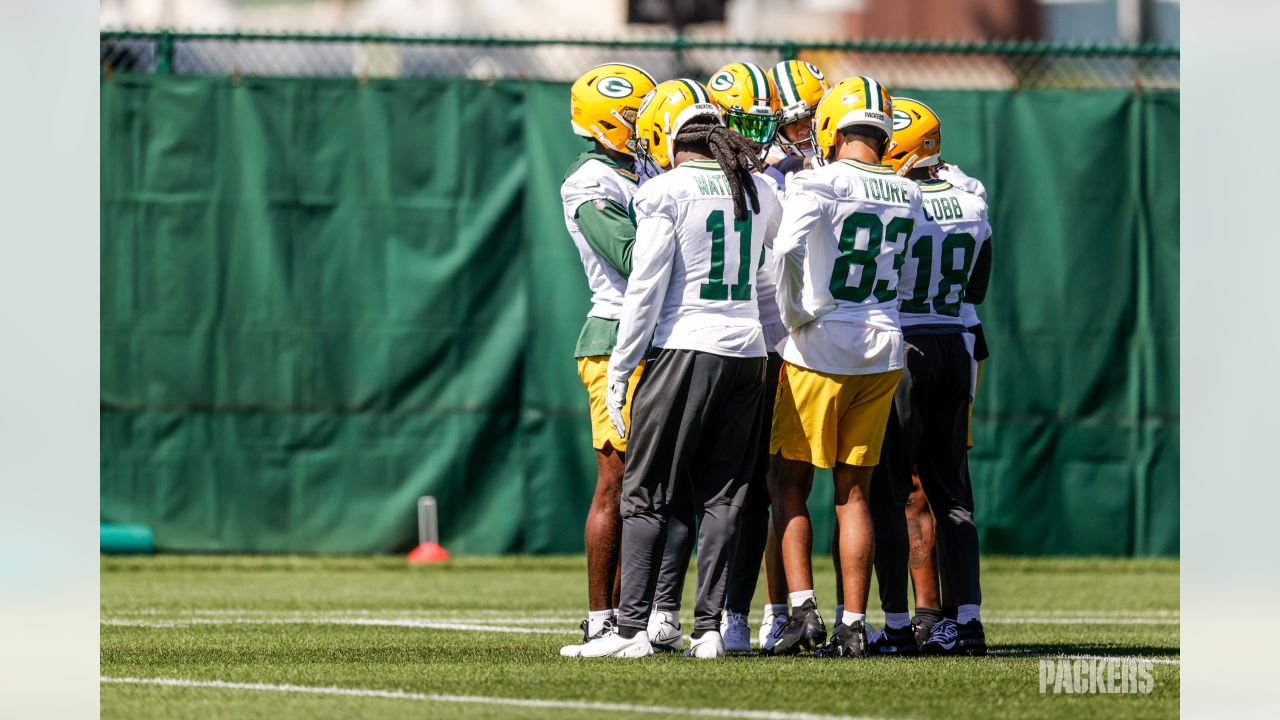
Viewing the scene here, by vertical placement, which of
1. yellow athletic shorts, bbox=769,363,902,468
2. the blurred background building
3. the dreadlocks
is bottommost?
yellow athletic shorts, bbox=769,363,902,468

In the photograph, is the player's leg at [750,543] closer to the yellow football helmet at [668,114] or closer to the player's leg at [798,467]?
the player's leg at [798,467]

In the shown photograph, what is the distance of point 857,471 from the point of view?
6.87m

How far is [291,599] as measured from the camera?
384 inches

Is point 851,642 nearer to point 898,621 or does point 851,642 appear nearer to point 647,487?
point 898,621

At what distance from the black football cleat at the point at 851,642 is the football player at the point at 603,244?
36.8 inches

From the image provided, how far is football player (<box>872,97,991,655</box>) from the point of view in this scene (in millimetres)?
7160

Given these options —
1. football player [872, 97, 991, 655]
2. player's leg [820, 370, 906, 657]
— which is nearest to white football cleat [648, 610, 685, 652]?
player's leg [820, 370, 906, 657]

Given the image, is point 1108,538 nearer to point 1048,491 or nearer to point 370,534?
point 1048,491

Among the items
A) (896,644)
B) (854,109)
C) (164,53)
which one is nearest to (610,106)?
(854,109)

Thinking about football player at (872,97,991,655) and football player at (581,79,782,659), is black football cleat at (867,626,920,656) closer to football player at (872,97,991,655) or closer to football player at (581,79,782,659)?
football player at (872,97,991,655)

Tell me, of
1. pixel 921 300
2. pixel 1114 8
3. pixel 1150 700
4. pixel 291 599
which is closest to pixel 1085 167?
pixel 921 300

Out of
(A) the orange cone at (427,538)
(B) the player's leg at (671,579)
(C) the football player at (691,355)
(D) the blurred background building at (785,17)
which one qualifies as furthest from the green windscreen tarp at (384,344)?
(D) the blurred background building at (785,17)

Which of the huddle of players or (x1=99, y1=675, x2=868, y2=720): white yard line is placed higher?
the huddle of players
